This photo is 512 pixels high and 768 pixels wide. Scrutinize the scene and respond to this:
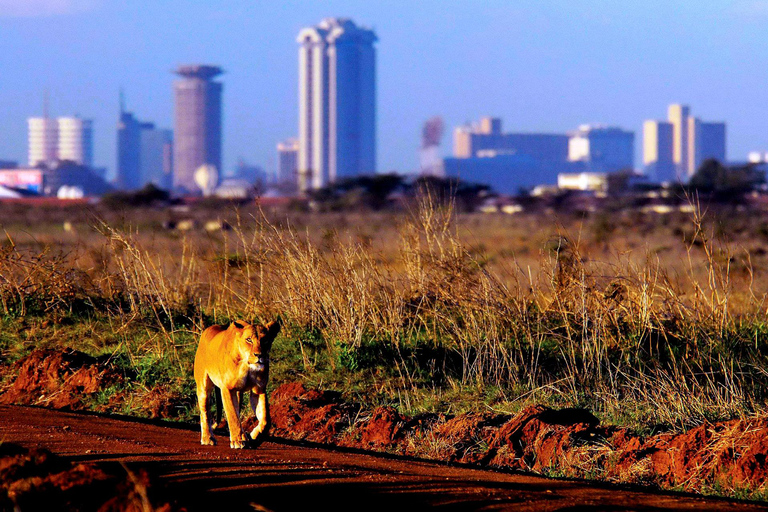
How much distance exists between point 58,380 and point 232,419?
3.43 m

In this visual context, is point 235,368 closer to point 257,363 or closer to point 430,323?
point 257,363

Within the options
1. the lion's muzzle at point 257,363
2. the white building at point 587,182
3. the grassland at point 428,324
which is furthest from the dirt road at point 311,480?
the white building at point 587,182

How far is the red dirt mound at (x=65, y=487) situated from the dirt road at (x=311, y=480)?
7.9 inches

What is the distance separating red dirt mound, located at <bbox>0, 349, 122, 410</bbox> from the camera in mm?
9141

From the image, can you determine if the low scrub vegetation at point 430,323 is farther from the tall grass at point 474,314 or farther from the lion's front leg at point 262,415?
the lion's front leg at point 262,415

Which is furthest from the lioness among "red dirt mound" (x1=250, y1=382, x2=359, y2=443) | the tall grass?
the tall grass

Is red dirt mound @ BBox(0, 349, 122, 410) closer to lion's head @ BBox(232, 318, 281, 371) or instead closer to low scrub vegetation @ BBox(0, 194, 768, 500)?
low scrub vegetation @ BBox(0, 194, 768, 500)

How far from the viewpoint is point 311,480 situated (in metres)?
5.62

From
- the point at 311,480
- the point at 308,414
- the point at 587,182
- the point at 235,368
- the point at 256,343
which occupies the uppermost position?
the point at 256,343

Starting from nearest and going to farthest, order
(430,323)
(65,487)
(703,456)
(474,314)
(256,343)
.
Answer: (65,487) < (256,343) < (703,456) < (474,314) < (430,323)

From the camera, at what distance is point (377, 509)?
513 cm

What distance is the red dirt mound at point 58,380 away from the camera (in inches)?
360

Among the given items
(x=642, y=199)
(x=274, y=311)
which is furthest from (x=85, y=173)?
(x=274, y=311)

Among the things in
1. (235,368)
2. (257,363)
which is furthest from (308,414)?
(257,363)
